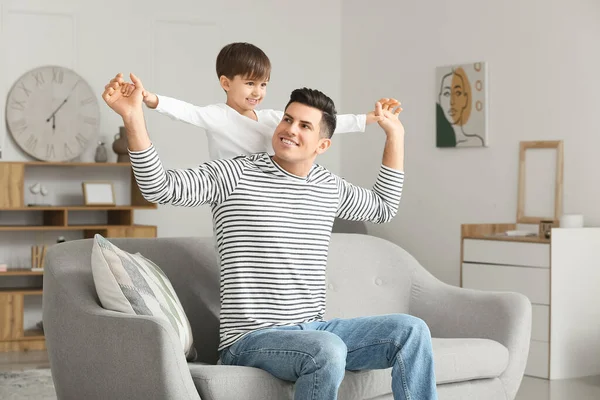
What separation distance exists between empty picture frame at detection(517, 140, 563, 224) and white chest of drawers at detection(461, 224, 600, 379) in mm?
513

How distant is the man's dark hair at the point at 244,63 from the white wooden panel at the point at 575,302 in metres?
2.54

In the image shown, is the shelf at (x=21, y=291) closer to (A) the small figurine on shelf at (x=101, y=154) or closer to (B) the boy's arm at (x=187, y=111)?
(A) the small figurine on shelf at (x=101, y=154)

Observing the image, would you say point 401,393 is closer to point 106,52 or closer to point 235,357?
point 235,357

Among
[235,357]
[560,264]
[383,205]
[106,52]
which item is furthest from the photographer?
[106,52]

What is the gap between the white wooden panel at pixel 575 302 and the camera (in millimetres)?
5258

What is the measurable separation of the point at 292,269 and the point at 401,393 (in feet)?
1.66

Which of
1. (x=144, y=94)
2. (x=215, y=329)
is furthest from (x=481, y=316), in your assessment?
(x=144, y=94)

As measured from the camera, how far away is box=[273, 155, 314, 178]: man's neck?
9.80ft

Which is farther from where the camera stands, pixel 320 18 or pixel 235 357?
pixel 320 18

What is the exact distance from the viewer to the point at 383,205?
3.33m

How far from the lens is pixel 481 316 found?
3.48 metres

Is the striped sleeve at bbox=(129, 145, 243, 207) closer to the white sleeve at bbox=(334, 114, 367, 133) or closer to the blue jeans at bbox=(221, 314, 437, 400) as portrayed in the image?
the blue jeans at bbox=(221, 314, 437, 400)

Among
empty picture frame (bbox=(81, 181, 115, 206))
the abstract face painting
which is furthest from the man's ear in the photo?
empty picture frame (bbox=(81, 181, 115, 206))

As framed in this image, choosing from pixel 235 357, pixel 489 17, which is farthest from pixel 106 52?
pixel 235 357
